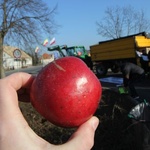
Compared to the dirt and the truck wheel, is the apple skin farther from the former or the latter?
the truck wheel

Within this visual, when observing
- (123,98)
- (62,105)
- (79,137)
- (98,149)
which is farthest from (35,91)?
(123,98)

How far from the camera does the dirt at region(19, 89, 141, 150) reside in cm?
605

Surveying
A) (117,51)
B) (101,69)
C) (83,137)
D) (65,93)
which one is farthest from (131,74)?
(101,69)

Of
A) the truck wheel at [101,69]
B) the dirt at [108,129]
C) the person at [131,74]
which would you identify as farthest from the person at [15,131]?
the truck wheel at [101,69]

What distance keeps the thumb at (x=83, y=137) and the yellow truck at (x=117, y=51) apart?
16823 mm

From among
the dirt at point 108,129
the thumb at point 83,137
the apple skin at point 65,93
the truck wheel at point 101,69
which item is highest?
the apple skin at point 65,93

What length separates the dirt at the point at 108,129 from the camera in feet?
19.8

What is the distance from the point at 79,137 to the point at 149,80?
53.7 feet

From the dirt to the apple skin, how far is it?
12.6 feet

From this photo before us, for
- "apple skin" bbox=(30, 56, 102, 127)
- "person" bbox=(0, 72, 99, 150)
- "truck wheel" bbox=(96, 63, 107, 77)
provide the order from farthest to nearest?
"truck wheel" bbox=(96, 63, 107, 77), "apple skin" bbox=(30, 56, 102, 127), "person" bbox=(0, 72, 99, 150)

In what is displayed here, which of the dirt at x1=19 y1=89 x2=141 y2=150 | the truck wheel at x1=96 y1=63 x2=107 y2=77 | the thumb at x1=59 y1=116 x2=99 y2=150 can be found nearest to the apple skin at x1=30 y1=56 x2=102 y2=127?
the thumb at x1=59 y1=116 x2=99 y2=150

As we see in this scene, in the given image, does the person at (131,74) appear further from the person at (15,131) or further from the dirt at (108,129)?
the person at (15,131)

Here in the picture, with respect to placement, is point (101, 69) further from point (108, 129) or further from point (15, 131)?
point (15, 131)

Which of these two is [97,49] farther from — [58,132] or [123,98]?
[58,132]
